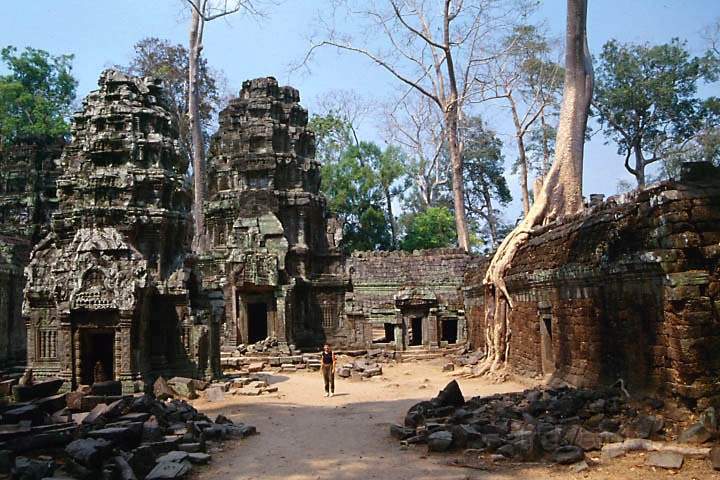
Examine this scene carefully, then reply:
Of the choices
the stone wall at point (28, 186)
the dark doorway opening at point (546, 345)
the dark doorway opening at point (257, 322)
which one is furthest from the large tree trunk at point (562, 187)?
the stone wall at point (28, 186)

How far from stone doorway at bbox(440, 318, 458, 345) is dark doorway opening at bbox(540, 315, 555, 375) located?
1245 centimetres

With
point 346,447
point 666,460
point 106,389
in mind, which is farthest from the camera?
point 106,389

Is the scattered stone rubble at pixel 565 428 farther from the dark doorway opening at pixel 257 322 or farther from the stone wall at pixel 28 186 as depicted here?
the stone wall at pixel 28 186

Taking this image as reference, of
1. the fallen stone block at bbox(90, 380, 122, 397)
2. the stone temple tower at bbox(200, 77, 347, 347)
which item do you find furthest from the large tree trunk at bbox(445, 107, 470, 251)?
the fallen stone block at bbox(90, 380, 122, 397)

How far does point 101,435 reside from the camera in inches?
307

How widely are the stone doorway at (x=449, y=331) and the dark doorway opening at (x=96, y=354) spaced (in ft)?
42.9

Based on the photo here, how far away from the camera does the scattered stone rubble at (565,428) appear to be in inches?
263

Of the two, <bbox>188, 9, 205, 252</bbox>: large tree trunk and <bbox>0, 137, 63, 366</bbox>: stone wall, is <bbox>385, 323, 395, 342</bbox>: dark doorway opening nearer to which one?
<bbox>188, 9, 205, 252</bbox>: large tree trunk

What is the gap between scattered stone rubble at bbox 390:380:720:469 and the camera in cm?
669

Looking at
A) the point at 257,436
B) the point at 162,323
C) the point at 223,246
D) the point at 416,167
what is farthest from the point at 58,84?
the point at 257,436

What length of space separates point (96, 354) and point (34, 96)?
24586 millimetres

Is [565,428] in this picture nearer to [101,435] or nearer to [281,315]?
[101,435]

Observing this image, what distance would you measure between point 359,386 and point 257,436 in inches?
271

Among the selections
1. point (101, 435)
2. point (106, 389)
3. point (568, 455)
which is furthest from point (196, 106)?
point (568, 455)
